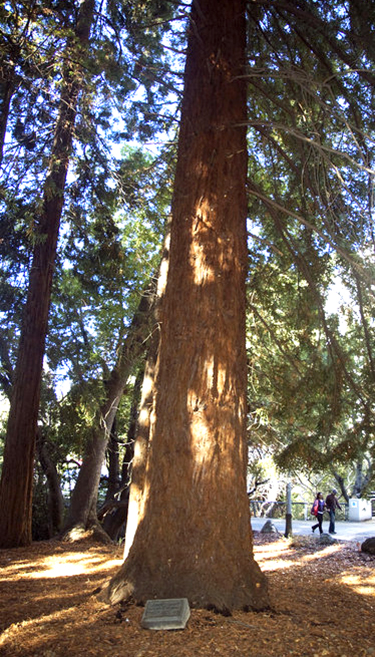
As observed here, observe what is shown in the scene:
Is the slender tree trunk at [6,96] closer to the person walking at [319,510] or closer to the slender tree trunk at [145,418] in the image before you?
the slender tree trunk at [145,418]

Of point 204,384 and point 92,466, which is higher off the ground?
point 204,384

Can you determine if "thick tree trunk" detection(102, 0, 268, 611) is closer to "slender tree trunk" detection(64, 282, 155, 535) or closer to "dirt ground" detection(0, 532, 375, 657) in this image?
"dirt ground" detection(0, 532, 375, 657)

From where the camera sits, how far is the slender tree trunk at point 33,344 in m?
9.08

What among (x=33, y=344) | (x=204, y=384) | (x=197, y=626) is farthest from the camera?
(x=33, y=344)

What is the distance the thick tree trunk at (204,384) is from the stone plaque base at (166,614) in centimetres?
18

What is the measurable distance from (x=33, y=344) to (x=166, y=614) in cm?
713

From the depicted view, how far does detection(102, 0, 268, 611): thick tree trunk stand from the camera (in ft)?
13.0

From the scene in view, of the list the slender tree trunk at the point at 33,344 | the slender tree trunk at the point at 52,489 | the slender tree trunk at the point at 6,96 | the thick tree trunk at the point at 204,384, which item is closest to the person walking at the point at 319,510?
the slender tree trunk at the point at 52,489

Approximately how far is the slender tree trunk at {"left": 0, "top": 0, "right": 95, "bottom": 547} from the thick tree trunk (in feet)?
13.4

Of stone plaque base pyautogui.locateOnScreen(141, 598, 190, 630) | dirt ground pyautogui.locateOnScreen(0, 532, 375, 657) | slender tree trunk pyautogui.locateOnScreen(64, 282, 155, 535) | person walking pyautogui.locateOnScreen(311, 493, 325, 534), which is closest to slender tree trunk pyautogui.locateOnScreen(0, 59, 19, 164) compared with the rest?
slender tree trunk pyautogui.locateOnScreen(64, 282, 155, 535)

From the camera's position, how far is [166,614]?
137 inches

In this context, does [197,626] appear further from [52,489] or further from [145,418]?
[52,489]

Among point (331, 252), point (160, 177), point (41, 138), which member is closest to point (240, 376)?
point (331, 252)

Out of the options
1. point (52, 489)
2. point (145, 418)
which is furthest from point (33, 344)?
point (52, 489)
